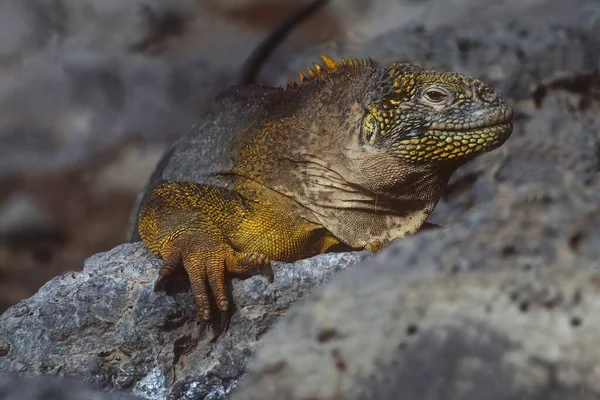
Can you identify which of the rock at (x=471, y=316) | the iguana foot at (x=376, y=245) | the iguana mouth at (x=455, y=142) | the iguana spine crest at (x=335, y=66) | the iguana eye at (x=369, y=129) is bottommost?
the iguana foot at (x=376, y=245)

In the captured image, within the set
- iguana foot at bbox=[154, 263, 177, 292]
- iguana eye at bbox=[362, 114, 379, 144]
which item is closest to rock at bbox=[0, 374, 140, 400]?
iguana foot at bbox=[154, 263, 177, 292]

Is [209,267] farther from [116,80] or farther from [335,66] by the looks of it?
[116,80]

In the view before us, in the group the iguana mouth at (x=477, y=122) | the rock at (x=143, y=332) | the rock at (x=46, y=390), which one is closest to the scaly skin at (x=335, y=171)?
the iguana mouth at (x=477, y=122)

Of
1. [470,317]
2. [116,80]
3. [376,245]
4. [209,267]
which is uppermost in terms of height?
[116,80]

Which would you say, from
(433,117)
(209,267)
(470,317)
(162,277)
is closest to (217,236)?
(209,267)

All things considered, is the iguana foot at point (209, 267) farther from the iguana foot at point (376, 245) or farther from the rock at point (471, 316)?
the rock at point (471, 316)

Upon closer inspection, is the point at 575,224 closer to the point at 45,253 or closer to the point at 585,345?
the point at 585,345
